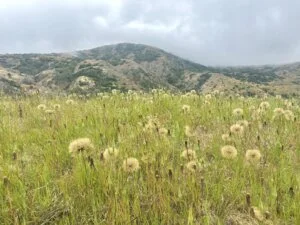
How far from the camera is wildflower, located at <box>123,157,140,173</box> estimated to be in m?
4.19

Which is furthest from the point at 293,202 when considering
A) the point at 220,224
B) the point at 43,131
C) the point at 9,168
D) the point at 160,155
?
the point at 43,131

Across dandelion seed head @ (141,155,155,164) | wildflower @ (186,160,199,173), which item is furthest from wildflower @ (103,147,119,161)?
wildflower @ (186,160,199,173)

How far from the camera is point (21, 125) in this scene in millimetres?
7738

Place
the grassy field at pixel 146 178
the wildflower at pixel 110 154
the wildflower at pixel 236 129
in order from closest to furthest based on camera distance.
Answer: the grassy field at pixel 146 178
the wildflower at pixel 110 154
the wildflower at pixel 236 129

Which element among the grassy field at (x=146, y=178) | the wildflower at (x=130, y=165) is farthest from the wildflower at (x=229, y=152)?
the wildflower at (x=130, y=165)

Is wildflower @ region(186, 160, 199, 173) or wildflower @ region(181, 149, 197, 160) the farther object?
wildflower @ region(181, 149, 197, 160)

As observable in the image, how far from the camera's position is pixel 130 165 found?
4266mm

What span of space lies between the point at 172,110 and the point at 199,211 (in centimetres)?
474

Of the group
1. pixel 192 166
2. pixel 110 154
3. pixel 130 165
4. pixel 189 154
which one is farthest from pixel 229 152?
pixel 110 154

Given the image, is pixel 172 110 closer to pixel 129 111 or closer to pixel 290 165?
pixel 129 111

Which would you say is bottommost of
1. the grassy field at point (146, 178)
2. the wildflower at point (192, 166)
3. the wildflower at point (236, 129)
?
the grassy field at point (146, 178)

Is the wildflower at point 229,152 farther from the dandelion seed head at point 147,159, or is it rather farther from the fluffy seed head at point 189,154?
the dandelion seed head at point 147,159

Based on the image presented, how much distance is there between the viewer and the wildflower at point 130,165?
4.19 meters

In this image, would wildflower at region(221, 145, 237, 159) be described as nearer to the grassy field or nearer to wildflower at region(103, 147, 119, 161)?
the grassy field
